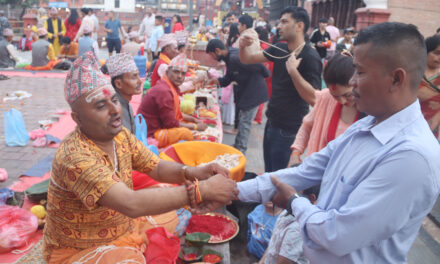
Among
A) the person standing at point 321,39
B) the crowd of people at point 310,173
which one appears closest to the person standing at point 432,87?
the crowd of people at point 310,173

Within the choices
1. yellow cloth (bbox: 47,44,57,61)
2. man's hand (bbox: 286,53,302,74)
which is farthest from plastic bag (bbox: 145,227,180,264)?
yellow cloth (bbox: 47,44,57,61)

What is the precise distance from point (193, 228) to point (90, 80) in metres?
1.75

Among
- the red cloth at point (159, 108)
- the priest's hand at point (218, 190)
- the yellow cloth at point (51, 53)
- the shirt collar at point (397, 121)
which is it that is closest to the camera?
the shirt collar at point (397, 121)

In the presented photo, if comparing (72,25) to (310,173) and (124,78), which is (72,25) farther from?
(310,173)

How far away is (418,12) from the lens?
14.5m

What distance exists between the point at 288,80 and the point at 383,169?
2.47m

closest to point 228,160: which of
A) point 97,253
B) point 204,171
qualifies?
point 204,171

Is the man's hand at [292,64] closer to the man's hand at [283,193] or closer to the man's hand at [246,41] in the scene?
the man's hand at [246,41]

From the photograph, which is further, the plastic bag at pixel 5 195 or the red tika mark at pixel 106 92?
the plastic bag at pixel 5 195

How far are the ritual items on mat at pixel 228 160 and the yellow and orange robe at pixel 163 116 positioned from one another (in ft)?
2.77

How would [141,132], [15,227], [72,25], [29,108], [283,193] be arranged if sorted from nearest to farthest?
[283,193] → [15,227] → [141,132] → [29,108] → [72,25]

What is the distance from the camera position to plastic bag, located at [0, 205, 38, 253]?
113 inches

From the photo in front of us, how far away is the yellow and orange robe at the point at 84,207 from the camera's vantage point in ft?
6.00

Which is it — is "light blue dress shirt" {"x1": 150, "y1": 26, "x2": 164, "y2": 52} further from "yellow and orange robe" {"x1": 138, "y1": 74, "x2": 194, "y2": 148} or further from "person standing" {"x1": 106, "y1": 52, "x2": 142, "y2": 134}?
"person standing" {"x1": 106, "y1": 52, "x2": 142, "y2": 134}
